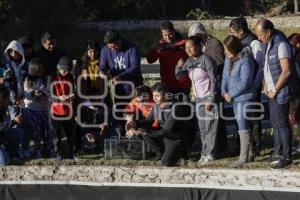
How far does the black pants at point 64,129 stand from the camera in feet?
29.1

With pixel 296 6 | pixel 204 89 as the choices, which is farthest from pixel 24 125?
pixel 296 6

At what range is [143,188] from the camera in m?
7.84

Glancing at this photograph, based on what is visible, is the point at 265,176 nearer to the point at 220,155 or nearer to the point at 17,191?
the point at 220,155

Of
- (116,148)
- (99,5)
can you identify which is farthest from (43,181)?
(99,5)

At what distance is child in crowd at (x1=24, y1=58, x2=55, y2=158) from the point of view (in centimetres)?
888

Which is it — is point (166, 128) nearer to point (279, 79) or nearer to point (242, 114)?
point (242, 114)

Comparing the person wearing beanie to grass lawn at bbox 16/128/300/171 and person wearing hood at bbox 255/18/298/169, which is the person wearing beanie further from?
person wearing hood at bbox 255/18/298/169

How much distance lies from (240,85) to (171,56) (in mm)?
1415

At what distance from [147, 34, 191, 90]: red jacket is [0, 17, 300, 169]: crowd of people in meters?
0.01

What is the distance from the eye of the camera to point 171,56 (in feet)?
29.6

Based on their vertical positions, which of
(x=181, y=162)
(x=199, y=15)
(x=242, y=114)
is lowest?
(x=181, y=162)

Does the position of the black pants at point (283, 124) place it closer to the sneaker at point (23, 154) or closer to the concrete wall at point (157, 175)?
the concrete wall at point (157, 175)

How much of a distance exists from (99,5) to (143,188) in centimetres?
4431

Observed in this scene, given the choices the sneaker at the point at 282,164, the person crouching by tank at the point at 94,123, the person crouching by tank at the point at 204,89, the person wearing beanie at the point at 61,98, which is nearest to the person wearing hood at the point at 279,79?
the sneaker at the point at 282,164
